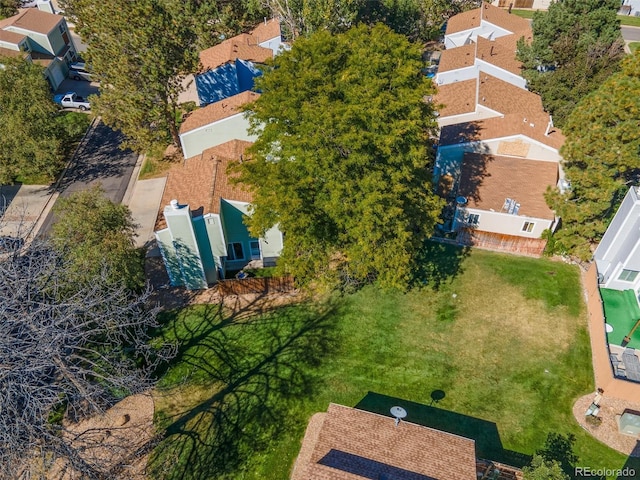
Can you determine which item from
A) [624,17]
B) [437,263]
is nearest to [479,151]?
[437,263]

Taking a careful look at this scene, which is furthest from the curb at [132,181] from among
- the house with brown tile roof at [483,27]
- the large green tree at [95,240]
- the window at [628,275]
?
the house with brown tile roof at [483,27]

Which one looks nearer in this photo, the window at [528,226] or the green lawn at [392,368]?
the green lawn at [392,368]

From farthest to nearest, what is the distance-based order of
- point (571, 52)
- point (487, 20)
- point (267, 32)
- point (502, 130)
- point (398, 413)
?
point (487, 20) < point (267, 32) < point (571, 52) < point (502, 130) < point (398, 413)

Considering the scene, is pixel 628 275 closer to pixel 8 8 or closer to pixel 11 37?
pixel 11 37

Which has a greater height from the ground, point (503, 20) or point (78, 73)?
point (503, 20)

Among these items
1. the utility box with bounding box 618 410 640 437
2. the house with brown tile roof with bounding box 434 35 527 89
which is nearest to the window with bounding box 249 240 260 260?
the utility box with bounding box 618 410 640 437

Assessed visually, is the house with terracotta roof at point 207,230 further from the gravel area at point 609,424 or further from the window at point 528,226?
the gravel area at point 609,424

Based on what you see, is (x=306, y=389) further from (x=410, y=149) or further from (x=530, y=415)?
(x=410, y=149)
